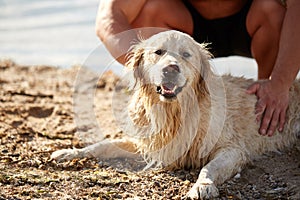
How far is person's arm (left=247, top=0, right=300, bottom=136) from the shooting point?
431 centimetres

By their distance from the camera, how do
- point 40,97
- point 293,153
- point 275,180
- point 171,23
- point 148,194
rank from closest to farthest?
point 148,194 < point 275,180 < point 293,153 < point 171,23 < point 40,97

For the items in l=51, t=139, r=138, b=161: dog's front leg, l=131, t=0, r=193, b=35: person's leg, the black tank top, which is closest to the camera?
A: l=51, t=139, r=138, b=161: dog's front leg

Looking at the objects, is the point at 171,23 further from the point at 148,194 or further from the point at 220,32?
the point at 148,194

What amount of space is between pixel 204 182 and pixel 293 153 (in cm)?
115

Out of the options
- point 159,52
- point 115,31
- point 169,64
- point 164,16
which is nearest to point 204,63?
point 159,52

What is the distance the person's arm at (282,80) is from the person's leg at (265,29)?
24cm

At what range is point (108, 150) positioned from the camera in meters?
4.34

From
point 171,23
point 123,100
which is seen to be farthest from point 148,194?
point 123,100

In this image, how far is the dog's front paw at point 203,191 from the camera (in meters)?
3.42

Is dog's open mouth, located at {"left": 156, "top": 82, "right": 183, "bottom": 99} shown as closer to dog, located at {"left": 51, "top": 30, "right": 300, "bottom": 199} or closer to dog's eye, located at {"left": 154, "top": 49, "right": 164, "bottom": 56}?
dog, located at {"left": 51, "top": 30, "right": 300, "bottom": 199}

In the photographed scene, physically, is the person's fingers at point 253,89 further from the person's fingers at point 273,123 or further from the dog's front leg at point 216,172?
the dog's front leg at point 216,172

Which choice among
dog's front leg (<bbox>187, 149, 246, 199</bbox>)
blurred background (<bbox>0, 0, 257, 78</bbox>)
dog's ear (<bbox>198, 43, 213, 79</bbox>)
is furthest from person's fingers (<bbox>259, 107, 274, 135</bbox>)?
blurred background (<bbox>0, 0, 257, 78</bbox>)

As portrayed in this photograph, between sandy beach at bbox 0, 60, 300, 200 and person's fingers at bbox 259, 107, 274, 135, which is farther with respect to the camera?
person's fingers at bbox 259, 107, 274, 135

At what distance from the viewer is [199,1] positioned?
16.6ft
